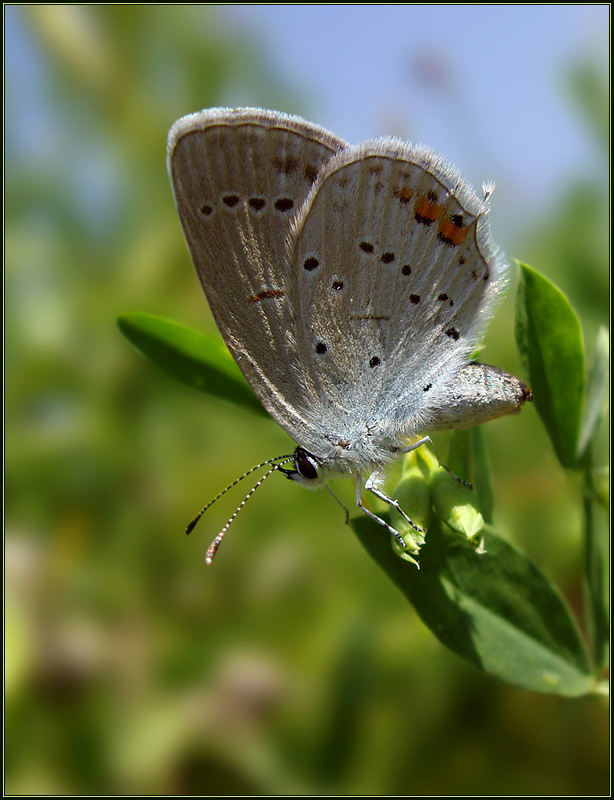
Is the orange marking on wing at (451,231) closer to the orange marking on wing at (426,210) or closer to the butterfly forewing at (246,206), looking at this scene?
the orange marking on wing at (426,210)

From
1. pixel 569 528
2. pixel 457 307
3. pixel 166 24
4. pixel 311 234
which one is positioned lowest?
pixel 569 528

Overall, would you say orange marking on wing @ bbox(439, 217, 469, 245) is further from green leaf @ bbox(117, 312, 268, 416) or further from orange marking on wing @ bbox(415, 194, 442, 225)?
green leaf @ bbox(117, 312, 268, 416)

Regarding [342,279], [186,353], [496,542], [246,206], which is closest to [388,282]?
[342,279]

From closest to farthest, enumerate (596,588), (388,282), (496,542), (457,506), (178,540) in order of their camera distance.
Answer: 1. (457,506)
2. (496,542)
3. (596,588)
4. (388,282)
5. (178,540)

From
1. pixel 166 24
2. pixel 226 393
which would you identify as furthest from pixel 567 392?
pixel 166 24

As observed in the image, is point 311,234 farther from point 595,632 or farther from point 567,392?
point 595,632

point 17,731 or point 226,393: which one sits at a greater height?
point 226,393

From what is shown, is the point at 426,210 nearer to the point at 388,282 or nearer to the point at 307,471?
the point at 388,282
